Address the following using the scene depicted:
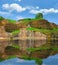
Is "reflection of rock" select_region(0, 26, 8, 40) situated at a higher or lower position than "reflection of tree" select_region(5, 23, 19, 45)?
lower

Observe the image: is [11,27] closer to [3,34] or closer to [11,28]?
[11,28]

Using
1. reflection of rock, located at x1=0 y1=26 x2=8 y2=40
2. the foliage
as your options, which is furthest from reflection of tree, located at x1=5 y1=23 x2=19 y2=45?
reflection of rock, located at x1=0 y1=26 x2=8 y2=40

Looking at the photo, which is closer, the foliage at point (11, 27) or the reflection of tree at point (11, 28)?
the reflection of tree at point (11, 28)

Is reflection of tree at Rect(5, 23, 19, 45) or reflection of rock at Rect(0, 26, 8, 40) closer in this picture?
reflection of rock at Rect(0, 26, 8, 40)

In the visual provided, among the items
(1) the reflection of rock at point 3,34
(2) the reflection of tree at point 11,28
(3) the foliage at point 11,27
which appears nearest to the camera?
(1) the reflection of rock at point 3,34

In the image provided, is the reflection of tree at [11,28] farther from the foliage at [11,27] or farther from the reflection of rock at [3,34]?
the reflection of rock at [3,34]

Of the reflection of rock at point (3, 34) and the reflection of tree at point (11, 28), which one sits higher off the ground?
the reflection of tree at point (11, 28)

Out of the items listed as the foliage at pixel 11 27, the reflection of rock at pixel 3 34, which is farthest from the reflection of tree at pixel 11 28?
the reflection of rock at pixel 3 34

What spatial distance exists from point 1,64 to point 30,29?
64.2m

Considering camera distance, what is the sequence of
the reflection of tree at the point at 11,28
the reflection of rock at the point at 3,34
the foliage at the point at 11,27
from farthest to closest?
1. the foliage at the point at 11,27
2. the reflection of tree at the point at 11,28
3. the reflection of rock at the point at 3,34

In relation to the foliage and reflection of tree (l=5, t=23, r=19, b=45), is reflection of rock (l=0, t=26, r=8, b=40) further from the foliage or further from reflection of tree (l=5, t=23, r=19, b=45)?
the foliage

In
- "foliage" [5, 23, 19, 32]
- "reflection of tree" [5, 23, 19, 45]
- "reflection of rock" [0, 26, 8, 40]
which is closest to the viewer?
"reflection of rock" [0, 26, 8, 40]

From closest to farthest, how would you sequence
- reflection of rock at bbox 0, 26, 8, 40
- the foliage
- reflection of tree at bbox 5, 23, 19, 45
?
reflection of rock at bbox 0, 26, 8, 40, reflection of tree at bbox 5, 23, 19, 45, the foliage

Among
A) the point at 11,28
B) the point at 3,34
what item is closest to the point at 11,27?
the point at 11,28
